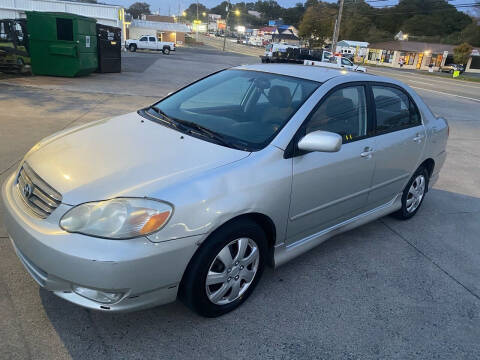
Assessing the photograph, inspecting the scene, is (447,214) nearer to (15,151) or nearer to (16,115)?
(15,151)

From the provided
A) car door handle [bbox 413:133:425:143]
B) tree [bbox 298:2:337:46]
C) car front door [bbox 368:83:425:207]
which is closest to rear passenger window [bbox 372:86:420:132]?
car front door [bbox 368:83:425:207]

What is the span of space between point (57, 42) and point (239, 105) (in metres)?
13.2

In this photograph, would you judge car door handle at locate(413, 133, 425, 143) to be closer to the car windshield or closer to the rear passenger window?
the rear passenger window

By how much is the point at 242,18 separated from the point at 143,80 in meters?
146

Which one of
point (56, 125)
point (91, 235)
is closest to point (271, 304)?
point (91, 235)

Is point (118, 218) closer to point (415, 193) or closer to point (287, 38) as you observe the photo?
point (415, 193)

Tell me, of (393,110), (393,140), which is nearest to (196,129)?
(393,140)

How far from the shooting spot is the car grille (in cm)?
229

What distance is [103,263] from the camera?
205cm

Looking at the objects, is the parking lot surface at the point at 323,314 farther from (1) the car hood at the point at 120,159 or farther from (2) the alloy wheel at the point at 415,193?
(1) the car hood at the point at 120,159

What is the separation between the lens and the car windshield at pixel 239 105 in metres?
2.94

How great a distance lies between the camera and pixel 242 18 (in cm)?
15100

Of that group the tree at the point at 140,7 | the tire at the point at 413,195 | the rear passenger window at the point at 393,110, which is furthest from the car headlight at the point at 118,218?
the tree at the point at 140,7

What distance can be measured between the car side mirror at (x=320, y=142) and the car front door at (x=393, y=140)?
3.13 feet
